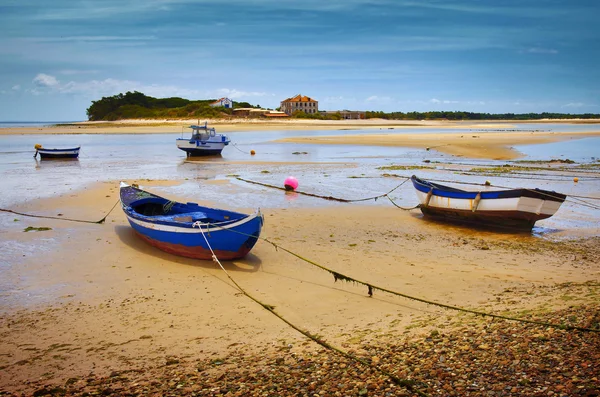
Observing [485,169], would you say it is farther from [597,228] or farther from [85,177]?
[85,177]

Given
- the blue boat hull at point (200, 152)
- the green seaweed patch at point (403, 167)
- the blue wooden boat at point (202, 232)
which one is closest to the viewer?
the blue wooden boat at point (202, 232)

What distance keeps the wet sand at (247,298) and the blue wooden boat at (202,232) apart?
0.25 metres

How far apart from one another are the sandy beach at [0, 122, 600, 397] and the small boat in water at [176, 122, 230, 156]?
1950 cm

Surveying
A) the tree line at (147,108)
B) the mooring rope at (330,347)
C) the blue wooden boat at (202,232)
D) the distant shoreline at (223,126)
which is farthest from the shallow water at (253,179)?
the tree line at (147,108)

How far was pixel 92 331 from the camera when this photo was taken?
20.3 ft

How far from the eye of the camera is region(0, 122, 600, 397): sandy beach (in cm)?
453

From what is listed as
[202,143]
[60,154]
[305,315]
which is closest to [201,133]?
[202,143]

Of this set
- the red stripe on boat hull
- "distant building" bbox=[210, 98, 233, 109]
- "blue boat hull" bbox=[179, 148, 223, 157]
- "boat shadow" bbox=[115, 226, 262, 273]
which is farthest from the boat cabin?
"distant building" bbox=[210, 98, 233, 109]

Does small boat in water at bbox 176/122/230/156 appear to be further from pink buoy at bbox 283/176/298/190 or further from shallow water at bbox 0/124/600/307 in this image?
pink buoy at bbox 283/176/298/190

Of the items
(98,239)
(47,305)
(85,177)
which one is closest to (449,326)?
(47,305)

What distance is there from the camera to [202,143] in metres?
31.4

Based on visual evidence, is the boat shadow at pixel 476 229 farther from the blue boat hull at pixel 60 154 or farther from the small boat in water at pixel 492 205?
the blue boat hull at pixel 60 154

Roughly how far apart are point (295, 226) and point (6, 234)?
6.65 meters

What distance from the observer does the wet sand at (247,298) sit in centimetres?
526
